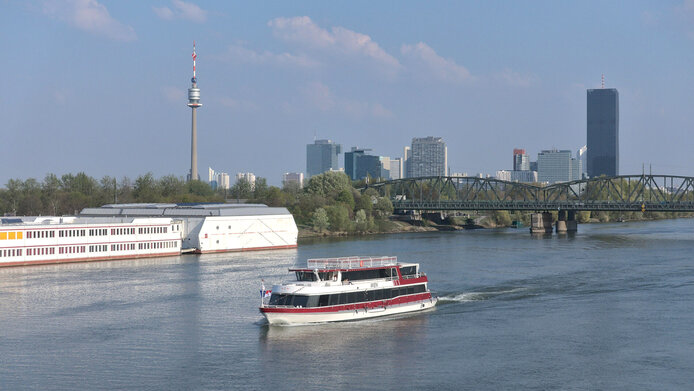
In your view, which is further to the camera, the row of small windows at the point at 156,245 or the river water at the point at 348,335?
the row of small windows at the point at 156,245

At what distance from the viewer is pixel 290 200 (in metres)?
155

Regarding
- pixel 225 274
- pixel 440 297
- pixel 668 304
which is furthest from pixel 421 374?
pixel 225 274

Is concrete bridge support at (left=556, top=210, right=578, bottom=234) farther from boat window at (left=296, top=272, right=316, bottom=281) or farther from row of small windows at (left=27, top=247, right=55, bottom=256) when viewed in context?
boat window at (left=296, top=272, right=316, bottom=281)

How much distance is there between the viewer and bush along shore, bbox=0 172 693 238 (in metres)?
134

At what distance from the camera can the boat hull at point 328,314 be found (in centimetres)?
4659

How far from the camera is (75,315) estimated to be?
50.7 meters

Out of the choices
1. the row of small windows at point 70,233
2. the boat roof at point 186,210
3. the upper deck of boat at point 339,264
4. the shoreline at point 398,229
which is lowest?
the shoreline at point 398,229

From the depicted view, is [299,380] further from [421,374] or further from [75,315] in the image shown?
[75,315]

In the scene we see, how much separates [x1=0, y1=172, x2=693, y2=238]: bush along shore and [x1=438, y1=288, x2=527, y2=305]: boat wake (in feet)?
218

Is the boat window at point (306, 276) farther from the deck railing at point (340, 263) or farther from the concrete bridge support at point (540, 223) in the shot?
the concrete bridge support at point (540, 223)

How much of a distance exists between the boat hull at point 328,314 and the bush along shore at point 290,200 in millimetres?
74874

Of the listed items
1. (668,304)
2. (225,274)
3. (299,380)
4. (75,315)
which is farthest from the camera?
(225,274)

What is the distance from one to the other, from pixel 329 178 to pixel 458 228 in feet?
86.7

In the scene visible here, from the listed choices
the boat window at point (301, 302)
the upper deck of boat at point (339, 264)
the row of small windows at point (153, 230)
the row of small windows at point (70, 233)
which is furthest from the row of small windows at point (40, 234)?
the boat window at point (301, 302)
